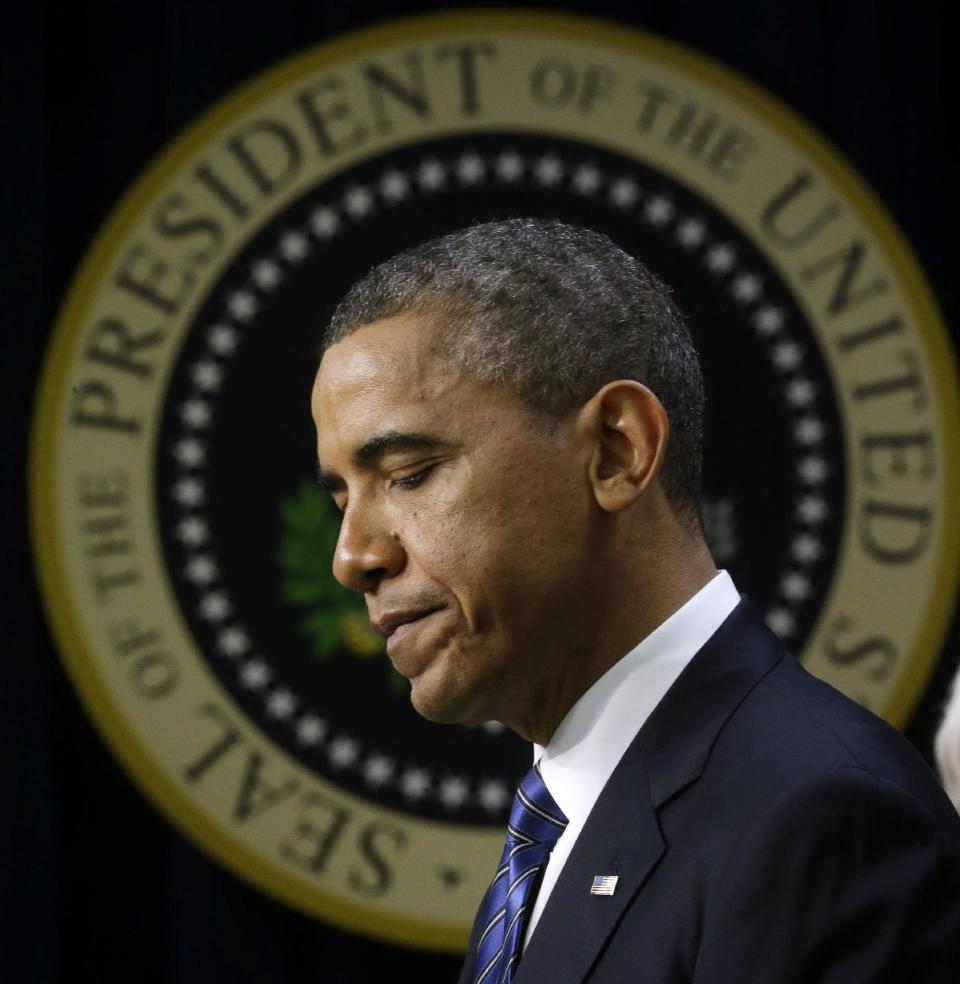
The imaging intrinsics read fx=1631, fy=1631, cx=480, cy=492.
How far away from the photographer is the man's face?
1.01 metres

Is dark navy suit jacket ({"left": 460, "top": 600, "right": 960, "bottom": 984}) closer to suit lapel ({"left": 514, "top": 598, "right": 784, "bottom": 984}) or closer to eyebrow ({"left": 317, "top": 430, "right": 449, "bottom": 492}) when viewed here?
suit lapel ({"left": 514, "top": 598, "right": 784, "bottom": 984})

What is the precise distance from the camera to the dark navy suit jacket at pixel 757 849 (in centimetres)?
79

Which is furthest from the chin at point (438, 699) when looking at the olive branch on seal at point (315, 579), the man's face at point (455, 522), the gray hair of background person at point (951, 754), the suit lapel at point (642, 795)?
the olive branch on seal at point (315, 579)

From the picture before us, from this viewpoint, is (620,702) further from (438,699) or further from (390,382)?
(390,382)

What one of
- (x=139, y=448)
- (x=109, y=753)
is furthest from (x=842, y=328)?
(x=109, y=753)

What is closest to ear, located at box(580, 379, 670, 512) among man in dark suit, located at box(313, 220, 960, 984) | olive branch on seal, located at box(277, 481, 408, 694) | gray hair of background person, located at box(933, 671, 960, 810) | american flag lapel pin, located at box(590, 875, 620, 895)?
man in dark suit, located at box(313, 220, 960, 984)

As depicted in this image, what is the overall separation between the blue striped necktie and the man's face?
0.09 m

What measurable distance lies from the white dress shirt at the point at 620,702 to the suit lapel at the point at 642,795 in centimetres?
2

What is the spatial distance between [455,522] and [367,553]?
6cm

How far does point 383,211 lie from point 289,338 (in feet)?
0.68

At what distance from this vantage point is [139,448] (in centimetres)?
207

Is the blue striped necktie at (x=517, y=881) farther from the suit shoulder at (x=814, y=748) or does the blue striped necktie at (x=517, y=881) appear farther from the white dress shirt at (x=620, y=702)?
the suit shoulder at (x=814, y=748)

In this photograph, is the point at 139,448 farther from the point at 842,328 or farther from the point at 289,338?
the point at 842,328

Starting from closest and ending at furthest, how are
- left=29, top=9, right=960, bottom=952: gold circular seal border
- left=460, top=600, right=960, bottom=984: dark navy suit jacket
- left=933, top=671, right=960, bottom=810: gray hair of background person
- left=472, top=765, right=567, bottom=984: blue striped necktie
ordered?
1. left=460, top=600, right=960, bottom=984: dark navy suit jacket
2. left=472, top=765, right=567, bottom=984: blue striped necktie
3. left=933, top=671, right=960, bottom=810: gray hair of background person
4. left=29, top=9, right=960, bottom=952: gold circular seal border
